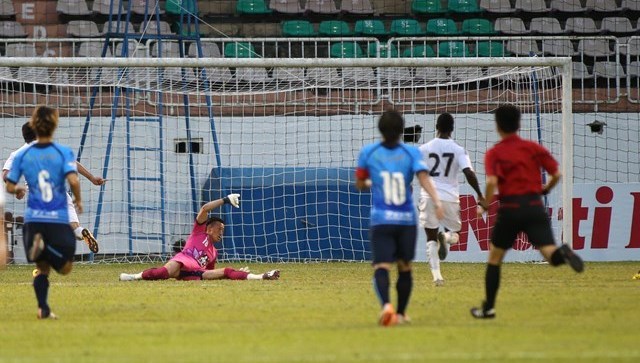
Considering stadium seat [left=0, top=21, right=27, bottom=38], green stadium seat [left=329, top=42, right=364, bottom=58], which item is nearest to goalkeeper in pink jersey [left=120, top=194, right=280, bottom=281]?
green stadium seat [left=329, top=42, right=364, bottom=58]

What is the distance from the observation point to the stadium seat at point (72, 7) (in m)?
26.0

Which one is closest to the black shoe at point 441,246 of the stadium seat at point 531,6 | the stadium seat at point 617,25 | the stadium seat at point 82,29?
the stadium seat at point 531,6

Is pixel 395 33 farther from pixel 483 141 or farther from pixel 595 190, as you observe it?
pixel 595 190

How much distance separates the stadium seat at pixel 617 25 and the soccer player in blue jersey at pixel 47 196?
17376 millimetres

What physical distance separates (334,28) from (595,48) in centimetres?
547

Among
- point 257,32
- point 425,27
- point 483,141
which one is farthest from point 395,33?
point 483,141

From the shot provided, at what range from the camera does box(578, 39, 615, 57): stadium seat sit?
2459 centimetres

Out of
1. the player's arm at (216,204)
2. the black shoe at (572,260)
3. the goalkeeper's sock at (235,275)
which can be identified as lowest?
the goalkeeper's sock at (235,275)

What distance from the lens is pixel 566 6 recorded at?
26734 mm

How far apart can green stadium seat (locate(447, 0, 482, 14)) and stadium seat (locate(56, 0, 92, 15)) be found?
785 centimetres

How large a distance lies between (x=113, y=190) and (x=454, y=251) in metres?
6.22

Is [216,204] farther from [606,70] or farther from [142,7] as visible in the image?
[606,70]

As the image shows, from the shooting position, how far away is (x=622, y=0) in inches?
1062

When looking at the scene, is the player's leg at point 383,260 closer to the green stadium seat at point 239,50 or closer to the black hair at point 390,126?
the black hair at point 390,126
